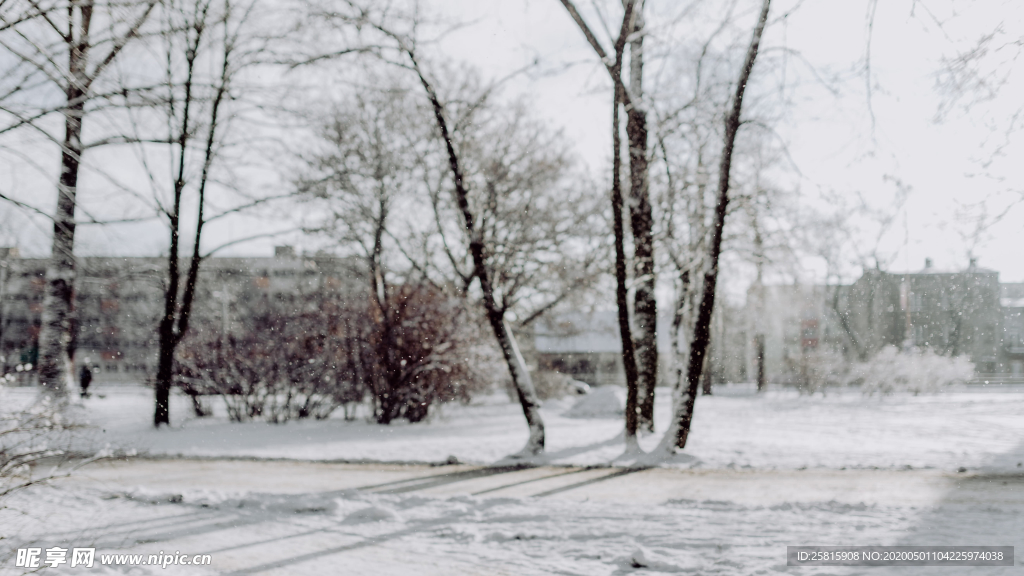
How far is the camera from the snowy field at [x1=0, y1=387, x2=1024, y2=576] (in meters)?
5.22

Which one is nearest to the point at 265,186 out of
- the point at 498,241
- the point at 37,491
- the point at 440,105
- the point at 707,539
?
the point at 498,241

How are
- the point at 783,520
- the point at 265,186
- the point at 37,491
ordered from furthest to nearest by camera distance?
the point at 265,186 < the point at 37,491 < the point at 783,520

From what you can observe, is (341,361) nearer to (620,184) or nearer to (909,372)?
(620,184)

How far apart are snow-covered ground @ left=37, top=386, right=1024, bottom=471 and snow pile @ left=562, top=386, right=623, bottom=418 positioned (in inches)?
34.8

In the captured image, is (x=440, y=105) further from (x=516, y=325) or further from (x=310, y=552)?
(x=516, y=325)

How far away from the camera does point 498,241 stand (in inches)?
771

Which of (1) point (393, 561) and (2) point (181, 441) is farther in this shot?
(2) point (181, 441)

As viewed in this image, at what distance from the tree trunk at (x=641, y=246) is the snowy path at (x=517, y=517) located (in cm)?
294

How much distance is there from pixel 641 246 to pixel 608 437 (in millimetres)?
3815

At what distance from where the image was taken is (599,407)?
1988cm

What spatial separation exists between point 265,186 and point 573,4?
33.1 feet

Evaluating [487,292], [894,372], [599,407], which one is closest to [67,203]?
[487,292]

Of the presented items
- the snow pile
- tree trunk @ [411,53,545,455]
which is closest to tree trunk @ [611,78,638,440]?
tree trunk @ [411,53,545,455]

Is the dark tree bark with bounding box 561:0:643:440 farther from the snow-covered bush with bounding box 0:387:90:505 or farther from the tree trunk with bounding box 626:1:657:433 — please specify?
the snow-covered bush with bounding box 0:387:90:505
